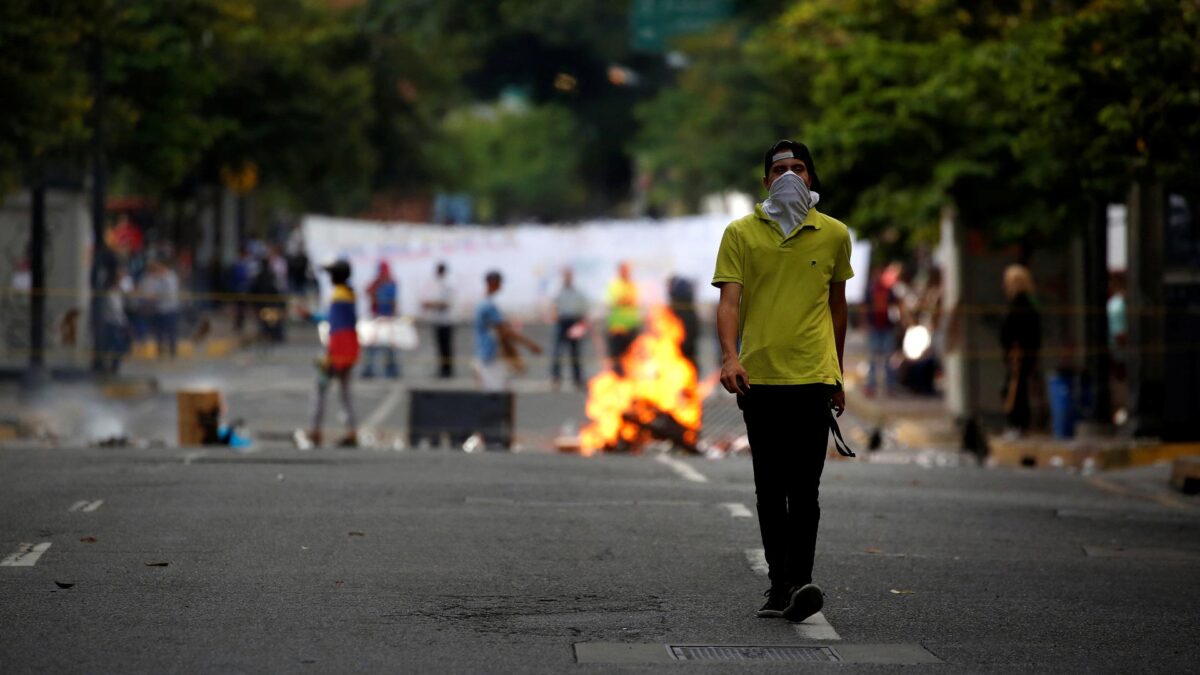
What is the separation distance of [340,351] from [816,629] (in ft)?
42.0

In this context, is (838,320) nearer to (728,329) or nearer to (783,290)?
(783,290)

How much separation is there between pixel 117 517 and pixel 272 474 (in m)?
2.77

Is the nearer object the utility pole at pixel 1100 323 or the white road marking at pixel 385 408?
the utility pole at pixel 1100 323

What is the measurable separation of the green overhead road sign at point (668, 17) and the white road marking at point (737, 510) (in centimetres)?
2333

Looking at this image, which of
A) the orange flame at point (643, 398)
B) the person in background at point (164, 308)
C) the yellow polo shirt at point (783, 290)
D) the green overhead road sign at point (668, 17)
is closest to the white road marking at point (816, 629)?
the yellow polo shirt at point (783, 290)

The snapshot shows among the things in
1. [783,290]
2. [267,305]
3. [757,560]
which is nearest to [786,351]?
[783,290]

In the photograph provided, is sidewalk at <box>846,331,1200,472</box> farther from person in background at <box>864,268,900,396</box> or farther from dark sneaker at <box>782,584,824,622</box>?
dark sneaker at <box>782,584,824,622</box>

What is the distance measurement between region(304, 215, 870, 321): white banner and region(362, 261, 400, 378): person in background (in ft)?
17.2

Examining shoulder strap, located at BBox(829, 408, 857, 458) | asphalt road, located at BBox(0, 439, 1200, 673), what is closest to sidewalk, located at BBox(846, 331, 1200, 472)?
asphalt road, located at BBox(0, 439, 1200, 673)

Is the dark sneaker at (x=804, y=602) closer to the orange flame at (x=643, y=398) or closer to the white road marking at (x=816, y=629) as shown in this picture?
the white road marking at (x=816, y=629)

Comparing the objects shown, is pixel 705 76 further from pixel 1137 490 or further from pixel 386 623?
pixel 386 623

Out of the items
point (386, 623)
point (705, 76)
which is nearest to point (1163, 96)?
point (386, 623)

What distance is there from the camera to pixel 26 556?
32.9ft

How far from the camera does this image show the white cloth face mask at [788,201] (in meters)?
8.52
